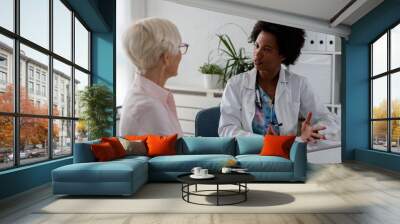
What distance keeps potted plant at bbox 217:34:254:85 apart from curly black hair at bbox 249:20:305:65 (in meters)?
0.36

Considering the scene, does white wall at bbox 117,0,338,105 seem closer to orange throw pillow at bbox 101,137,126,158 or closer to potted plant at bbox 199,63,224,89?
potted plant at bbox 199,63,224,89

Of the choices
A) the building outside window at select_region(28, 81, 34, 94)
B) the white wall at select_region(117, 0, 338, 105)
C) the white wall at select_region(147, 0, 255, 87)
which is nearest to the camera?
the building outside window at select_region(28, 81, 34, 94)

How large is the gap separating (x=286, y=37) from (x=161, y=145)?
263cm

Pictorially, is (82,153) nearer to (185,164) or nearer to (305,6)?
(185,164)

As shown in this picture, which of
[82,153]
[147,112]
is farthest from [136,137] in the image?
[82,153]

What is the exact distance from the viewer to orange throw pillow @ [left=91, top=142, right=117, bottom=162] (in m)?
5.02

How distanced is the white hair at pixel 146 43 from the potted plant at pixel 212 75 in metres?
1.23

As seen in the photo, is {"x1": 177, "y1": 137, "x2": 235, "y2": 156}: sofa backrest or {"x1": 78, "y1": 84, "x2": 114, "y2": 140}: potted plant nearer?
{"x1": 177, "y1": 137, "x2": 235, "y2": 156}: sofa backrest

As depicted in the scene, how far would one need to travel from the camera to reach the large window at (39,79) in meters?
4.54

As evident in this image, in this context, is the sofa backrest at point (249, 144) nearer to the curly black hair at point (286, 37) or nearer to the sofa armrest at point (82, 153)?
the curly black hair at point (286, 37)

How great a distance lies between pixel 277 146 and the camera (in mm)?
5711

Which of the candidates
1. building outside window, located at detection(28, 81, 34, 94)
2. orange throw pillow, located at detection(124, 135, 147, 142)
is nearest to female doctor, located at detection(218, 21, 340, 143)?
orange throw pillow, located at detection(124, 135, 147, 142)

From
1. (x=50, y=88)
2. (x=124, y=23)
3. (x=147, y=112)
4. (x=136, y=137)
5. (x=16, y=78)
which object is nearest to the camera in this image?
(x=16, y=78)

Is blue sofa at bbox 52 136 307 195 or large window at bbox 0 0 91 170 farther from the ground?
large window at bbox 0 0 91 170
